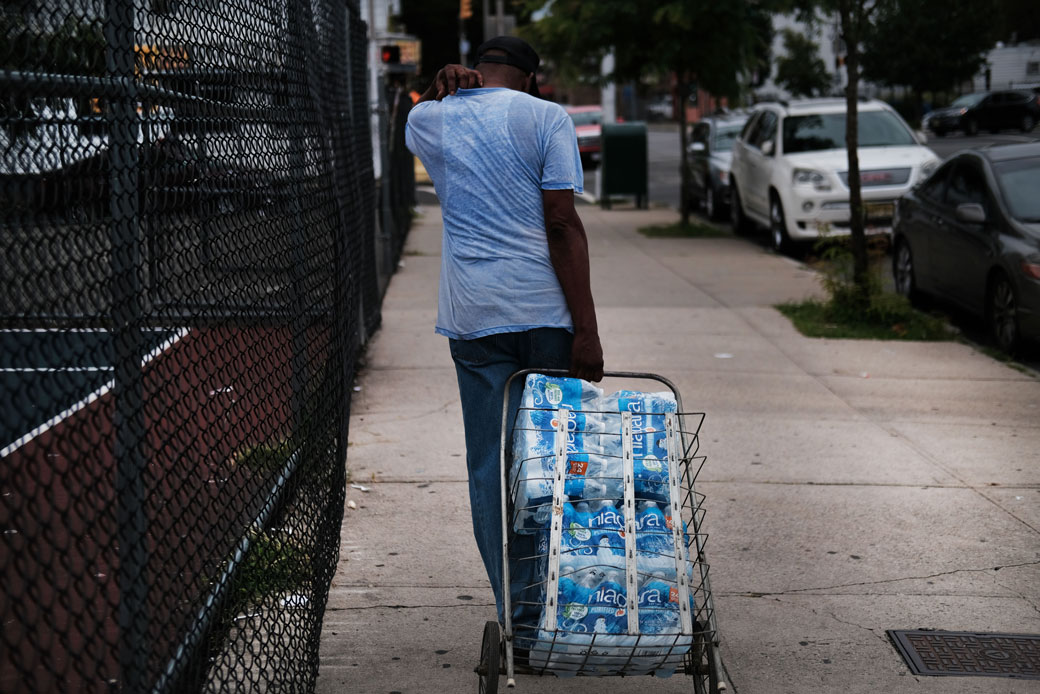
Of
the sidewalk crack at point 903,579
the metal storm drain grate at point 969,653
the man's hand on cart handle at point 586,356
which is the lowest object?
the metal storm drain grate at point 969,653

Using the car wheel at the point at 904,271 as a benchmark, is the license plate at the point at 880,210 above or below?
above

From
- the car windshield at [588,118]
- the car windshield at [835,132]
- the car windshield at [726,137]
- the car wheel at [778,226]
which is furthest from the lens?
the car windshield at [588,118]

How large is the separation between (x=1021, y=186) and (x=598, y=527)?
7362 millimetres

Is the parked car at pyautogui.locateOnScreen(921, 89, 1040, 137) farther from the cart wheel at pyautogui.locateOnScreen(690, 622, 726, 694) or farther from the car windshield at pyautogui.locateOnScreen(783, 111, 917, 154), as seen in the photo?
the cart wheel at pyautogui.locateOnScreen(690, 622, 726, 694)

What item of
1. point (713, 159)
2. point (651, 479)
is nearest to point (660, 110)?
point (713, 159)

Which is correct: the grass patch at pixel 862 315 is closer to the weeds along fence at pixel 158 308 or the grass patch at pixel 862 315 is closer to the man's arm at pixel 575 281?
the weeds along fence at pixel 158 308

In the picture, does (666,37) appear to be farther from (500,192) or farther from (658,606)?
(658,606)

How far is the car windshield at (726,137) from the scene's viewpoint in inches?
793

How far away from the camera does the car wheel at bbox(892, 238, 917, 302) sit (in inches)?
434

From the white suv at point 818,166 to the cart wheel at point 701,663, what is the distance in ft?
37.6

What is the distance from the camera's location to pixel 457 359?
354 cm

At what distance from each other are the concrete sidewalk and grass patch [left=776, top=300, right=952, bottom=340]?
0.82ft

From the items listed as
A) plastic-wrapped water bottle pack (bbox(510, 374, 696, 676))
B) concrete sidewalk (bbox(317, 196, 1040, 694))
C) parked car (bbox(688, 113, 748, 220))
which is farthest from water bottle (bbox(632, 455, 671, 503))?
parked car (bbox(688, 113, 748, 220))

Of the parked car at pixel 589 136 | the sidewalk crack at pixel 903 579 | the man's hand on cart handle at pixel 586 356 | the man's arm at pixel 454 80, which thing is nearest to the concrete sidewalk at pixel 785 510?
the sidewalk crack at pixel 903 579
